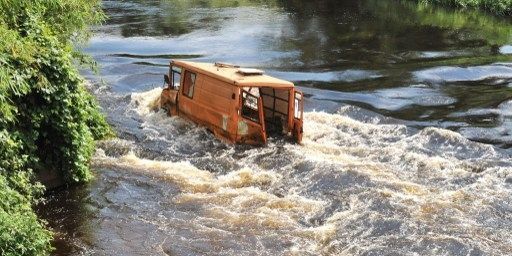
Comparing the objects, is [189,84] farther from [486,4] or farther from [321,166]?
[486,4]

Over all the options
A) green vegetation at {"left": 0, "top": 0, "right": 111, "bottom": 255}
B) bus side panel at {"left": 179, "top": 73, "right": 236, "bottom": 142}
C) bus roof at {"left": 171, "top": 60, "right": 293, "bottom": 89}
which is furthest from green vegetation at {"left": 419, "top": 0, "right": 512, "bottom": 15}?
green vegetation at {"left": 0, "top": 0, "right": 111, "bottom": 255}

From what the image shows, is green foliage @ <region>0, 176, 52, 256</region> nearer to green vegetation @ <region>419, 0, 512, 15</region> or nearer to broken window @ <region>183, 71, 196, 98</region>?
broken window @ <region>183, 71, 196, 98</region>

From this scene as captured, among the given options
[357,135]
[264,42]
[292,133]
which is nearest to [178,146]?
[292,133]

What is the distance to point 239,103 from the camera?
1716 centimetres

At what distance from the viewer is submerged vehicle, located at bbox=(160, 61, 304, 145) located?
684 inches

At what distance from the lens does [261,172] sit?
15.7 metres

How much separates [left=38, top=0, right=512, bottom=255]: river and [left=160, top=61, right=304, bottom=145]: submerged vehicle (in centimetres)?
40

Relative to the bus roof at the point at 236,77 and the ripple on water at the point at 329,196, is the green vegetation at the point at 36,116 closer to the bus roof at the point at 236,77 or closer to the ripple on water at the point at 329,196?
the ripple on water at the point at 329,196

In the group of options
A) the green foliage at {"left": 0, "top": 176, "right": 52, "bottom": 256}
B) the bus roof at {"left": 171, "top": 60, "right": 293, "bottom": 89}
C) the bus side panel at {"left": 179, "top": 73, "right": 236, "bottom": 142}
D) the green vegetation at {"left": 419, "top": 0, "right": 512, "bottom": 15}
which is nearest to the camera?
the green foliage at {"left": 0, "top": 176, "right": 52, "bottom": 256}

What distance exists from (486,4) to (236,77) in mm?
31114

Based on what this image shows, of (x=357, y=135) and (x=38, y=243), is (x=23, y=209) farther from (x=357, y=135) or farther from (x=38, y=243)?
(x=357, y=135)

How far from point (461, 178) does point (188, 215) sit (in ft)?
21.4

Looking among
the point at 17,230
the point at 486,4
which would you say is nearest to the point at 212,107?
the point at 17,230

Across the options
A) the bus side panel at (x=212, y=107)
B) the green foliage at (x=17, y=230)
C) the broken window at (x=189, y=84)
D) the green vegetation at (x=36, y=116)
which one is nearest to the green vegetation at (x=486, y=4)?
the broken window at (x=189, y=84)
